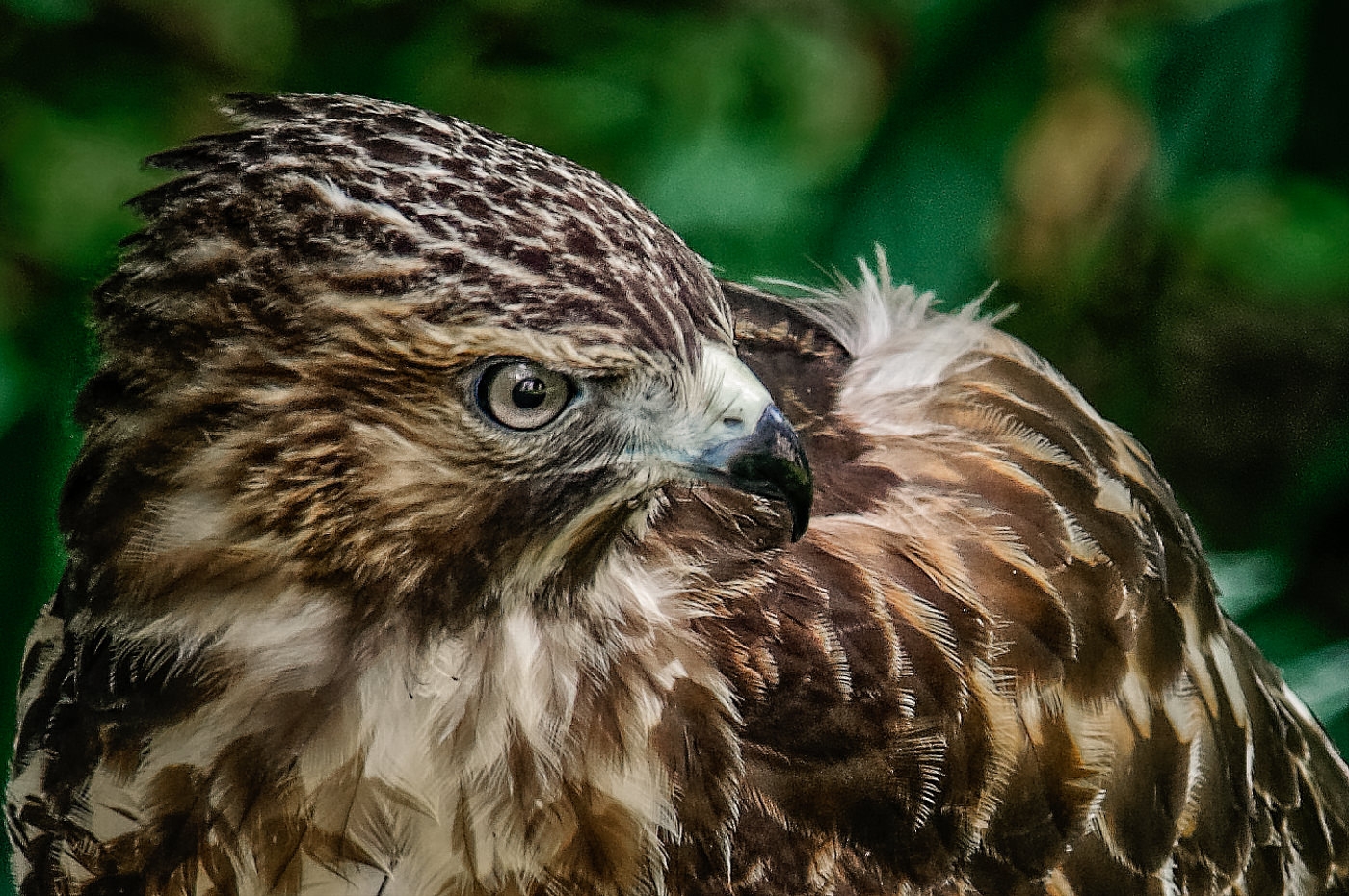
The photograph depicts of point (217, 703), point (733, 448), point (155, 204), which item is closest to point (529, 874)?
point (217, 703)

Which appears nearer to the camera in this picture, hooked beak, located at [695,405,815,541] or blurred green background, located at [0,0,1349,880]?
hooked beak, located at [695,405,815,541]

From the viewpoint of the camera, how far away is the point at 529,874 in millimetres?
1350

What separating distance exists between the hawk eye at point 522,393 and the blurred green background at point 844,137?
1084 mm

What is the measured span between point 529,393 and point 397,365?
0.11 m

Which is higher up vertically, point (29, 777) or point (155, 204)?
point (155, 204)

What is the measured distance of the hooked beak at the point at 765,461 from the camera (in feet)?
4.06

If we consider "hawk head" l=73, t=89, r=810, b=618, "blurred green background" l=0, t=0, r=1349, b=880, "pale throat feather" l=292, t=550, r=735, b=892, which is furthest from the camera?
"blurred green background" l=0, t=0, r=1349, b=880

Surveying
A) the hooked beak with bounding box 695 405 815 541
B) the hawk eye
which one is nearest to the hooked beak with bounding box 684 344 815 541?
the hooked beak with bounding box 695 405 815 541

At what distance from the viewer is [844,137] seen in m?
2.70

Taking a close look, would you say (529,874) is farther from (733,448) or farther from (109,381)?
(109,381)

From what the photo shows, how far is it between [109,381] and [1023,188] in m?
2.09

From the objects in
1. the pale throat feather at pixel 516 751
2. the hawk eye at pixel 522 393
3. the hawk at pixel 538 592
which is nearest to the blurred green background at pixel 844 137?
the hawk at pixel 538 592

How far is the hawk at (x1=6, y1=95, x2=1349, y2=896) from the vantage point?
1.17 metres

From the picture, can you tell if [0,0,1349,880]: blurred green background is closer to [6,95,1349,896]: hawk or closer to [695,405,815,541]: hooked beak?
[6,95,1349,896]: hawk
